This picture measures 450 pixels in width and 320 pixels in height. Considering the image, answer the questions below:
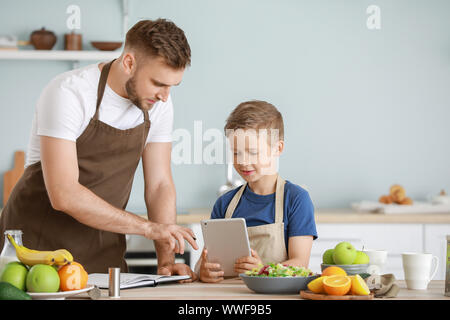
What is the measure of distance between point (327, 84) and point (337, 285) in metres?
2.45

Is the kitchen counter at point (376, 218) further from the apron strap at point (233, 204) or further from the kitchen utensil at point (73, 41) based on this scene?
the kitchen utensil at point (73, 41)

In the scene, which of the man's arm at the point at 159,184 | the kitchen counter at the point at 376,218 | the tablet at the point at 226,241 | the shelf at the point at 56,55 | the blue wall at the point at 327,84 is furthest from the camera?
the blue wall at the point at 327,84

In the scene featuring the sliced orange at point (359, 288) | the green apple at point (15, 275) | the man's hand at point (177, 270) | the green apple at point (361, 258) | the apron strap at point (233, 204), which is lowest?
the man's hand at point (177, 270)

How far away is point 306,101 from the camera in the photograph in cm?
346

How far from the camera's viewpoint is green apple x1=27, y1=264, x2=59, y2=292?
3.67ft

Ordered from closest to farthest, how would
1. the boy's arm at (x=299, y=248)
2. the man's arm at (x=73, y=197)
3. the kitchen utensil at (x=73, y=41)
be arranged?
the man's arm at (x=73, y=197) < the boy's arm at (x=299, y=248) < the kitchen utensil at (x=73, y=41)

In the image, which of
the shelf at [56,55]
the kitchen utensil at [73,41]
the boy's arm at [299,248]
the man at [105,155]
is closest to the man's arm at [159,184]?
the man at [105,155]

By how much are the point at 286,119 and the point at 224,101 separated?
383 millimetres

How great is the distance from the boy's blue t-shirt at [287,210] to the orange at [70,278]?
758 mm

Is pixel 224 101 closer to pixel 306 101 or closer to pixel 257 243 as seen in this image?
pixel 306 101

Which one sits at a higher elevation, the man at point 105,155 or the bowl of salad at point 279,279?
the man at point 105,155

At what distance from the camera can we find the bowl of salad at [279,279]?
4.16 feet
